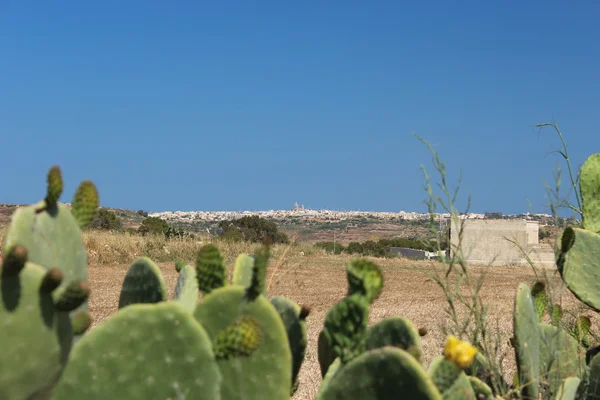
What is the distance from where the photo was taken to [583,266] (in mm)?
3291

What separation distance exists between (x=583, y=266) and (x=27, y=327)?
101 inches

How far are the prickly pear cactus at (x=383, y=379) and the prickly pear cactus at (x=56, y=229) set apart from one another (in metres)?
0.64

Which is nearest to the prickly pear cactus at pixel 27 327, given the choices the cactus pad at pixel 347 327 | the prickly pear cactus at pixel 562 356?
the cactus pad at pixel 347 327

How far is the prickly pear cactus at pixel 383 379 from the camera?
4.79ft

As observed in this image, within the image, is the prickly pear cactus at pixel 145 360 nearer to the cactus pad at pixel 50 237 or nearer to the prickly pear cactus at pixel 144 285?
the cactus pad at pixel 50 237

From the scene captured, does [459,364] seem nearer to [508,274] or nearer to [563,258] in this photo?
[563,258]

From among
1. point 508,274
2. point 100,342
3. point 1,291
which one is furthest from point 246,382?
point 508,274

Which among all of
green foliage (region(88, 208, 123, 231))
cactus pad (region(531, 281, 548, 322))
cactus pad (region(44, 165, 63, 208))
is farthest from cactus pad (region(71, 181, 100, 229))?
green foliage (region(88, 208, 123, 231))

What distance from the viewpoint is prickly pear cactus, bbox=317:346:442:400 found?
1.46 meters

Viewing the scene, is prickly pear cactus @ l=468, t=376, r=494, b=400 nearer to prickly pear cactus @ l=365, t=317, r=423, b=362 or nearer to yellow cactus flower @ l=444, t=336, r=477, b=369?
prickly pear cactus @ l=365, t=317, r=423, b=362

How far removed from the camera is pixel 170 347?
62.3 inches

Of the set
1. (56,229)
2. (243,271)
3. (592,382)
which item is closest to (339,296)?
(592,382)

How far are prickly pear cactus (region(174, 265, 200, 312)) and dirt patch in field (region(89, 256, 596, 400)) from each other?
1.09 meters

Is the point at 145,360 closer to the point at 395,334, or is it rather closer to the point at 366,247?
the point at 395,334
